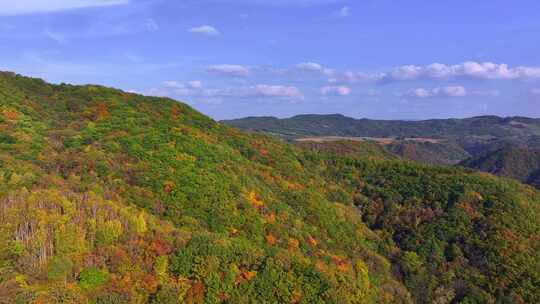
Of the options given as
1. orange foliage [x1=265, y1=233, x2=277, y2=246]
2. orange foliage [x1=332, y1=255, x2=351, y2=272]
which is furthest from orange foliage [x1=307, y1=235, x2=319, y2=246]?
orange foliage [x1=265, y1=233, x2=277, y2=246]

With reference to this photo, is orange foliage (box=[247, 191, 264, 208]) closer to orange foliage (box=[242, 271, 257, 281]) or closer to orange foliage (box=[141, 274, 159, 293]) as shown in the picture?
orange foliage (box=[242, 271, 257, 281])

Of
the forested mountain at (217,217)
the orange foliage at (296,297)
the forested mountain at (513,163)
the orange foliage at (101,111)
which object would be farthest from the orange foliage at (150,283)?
the forested mountain at (513,163)

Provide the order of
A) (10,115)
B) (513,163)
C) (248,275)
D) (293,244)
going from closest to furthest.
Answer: (248,275) < (293,244) < (10,115) < (513,163)

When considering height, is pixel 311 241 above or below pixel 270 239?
below

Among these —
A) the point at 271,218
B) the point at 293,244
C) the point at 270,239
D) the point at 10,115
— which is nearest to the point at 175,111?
the point at 10,115

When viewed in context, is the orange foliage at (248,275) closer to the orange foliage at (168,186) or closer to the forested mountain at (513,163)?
the orange foliage at (168,186)

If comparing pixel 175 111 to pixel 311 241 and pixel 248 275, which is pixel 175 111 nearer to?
pixel 311 241
